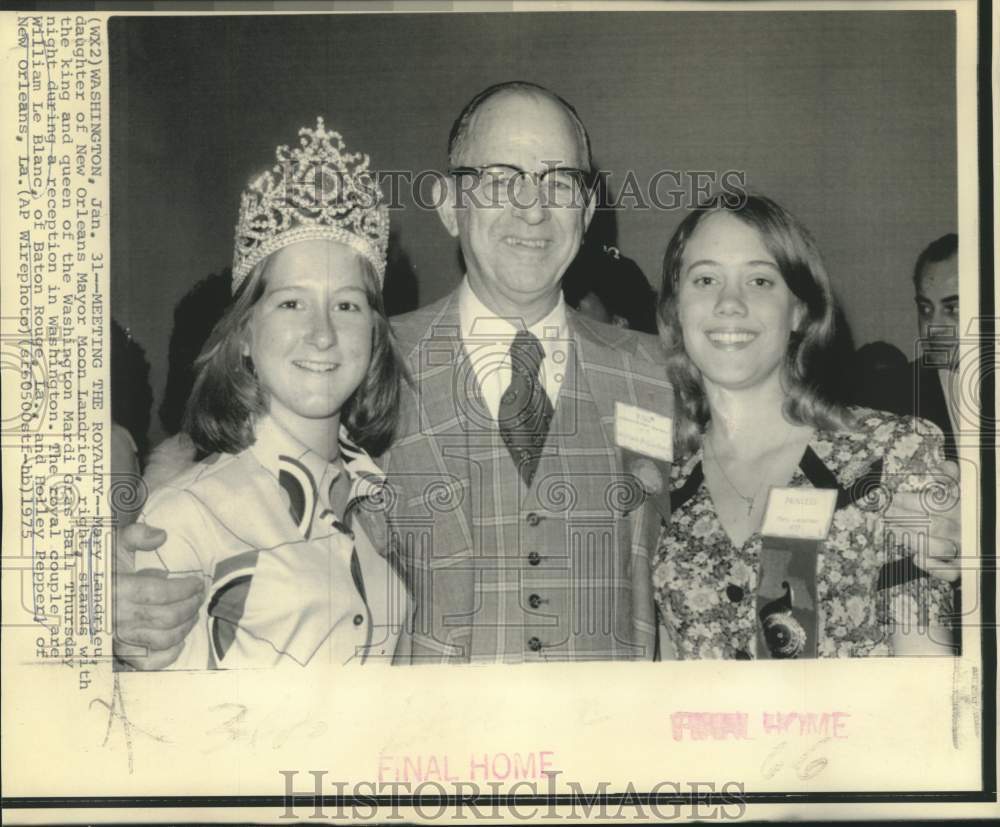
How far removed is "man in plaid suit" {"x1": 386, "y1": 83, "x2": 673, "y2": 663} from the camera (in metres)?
3.76

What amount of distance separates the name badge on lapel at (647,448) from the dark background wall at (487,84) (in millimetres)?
476

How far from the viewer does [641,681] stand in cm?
380

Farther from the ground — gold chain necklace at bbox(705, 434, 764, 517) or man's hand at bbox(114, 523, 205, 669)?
gold chain necklace at bbox(705, 434, 764, 517)

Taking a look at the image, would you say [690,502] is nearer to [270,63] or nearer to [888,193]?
[888,193]

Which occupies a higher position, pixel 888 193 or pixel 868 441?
pixel 888 193

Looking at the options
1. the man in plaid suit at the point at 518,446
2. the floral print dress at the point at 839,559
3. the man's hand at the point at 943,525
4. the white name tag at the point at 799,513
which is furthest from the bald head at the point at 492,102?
the man's hand at the point at 943,525

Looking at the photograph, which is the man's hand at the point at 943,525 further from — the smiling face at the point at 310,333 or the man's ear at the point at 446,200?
the smiling face at the point at 310,333

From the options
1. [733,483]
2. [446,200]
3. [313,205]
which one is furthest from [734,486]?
[313,205]

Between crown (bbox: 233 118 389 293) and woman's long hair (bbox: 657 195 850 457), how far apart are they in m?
1.00

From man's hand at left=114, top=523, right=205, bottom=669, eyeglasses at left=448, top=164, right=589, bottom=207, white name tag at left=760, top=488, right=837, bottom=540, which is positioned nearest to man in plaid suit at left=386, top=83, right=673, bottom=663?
eyeglasses at left=448, top=164, right=589, bottom=207

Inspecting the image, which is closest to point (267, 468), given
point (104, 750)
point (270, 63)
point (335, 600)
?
point (335, 600)

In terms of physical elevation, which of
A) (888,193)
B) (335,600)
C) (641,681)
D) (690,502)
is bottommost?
(641,681)

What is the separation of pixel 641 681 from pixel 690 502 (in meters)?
0.63

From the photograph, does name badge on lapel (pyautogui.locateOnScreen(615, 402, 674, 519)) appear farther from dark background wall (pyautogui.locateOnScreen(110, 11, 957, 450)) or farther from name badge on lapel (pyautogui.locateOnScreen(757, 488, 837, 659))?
dark background wall (pyautogui.locateOnScreen(110, 11, 957, 450))
